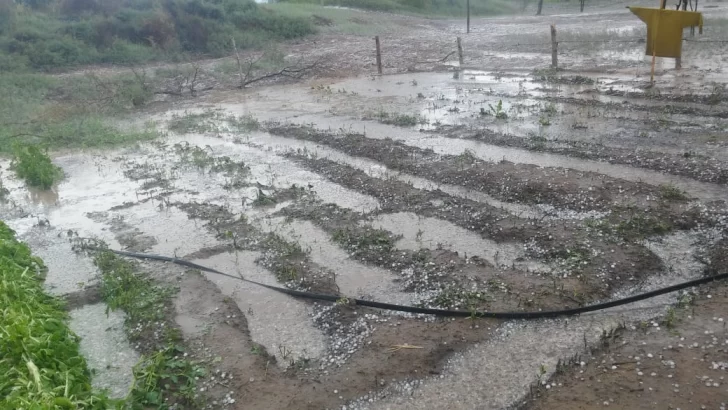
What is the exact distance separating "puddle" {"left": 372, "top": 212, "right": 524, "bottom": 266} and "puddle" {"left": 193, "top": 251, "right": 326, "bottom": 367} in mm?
1752

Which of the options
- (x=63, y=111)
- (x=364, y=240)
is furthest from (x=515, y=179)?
(x=63, y=111)

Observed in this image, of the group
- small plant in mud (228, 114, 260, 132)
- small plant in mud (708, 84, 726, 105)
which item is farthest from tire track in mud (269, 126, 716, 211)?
small plant in mud (708, 84, 726, 105)

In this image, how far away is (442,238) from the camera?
7.29 metres

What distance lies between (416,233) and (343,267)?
1.23 m

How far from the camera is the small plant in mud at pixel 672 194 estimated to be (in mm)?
7473

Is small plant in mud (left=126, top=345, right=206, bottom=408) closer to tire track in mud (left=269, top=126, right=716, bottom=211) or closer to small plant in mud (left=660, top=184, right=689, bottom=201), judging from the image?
tire track in mud (left=269, top=126, right=716, bottom=211)

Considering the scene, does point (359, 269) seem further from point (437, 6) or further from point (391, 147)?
point (437, 6)

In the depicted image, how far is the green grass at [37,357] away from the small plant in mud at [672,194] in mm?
6968

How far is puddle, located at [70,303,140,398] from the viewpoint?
5.07m

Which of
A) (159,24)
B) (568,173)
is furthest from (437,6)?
(568,173)

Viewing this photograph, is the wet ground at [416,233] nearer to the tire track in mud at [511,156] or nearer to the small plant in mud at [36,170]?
the tire track in mud at [511,156]

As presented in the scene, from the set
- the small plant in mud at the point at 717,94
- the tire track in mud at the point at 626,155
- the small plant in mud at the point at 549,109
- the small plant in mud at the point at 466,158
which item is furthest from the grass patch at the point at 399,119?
the small plant in mud at the point at 717,94

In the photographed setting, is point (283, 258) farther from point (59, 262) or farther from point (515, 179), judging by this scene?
point (515, 179)

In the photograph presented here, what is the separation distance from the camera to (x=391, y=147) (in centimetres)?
1127
